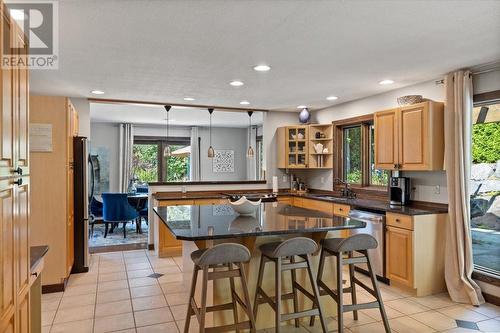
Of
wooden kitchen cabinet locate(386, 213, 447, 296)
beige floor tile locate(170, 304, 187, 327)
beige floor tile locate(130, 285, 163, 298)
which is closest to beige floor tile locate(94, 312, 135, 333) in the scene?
beige floor tile locate(170, 304, 187, 327)

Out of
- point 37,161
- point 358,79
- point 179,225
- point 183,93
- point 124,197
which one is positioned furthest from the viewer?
point 124,197

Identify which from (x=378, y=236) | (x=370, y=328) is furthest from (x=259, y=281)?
(x=378, y=236)

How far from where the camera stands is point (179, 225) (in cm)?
281

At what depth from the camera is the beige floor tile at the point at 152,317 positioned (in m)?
3.10

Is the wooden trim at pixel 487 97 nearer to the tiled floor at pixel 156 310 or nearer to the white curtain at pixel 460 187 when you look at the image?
the white curtain at pixel 460 187

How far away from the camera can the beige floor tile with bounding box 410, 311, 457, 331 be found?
3.03 metres

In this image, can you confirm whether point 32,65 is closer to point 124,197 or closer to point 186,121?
point 124,197

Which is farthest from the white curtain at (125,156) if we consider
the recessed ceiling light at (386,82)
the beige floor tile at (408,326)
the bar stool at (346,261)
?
the beige floor tile at (408,326)

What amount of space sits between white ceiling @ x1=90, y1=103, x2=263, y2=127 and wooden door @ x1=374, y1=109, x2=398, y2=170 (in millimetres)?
2990

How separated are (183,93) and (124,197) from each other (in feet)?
8.60

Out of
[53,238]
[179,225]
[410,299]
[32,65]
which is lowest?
[410,299]

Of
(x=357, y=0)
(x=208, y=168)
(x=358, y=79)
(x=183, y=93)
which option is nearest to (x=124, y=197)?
(x=183, y=93)

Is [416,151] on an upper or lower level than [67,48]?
lower

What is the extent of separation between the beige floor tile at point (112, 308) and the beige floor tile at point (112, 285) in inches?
17.7
